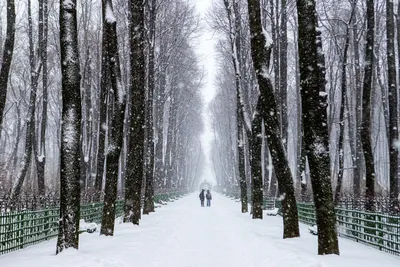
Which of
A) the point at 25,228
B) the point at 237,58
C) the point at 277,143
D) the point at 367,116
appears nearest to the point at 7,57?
the point at 25,228

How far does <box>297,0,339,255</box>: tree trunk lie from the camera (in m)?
8.98

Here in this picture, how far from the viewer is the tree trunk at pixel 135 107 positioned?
15617 mm

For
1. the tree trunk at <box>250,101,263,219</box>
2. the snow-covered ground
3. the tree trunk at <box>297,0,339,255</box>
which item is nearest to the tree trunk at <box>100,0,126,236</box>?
the snow-covered ground

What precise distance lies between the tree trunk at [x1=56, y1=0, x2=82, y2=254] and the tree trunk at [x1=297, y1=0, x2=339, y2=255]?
492 cm

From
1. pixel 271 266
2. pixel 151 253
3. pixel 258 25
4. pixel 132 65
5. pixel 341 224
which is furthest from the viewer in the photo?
pixel 132 65

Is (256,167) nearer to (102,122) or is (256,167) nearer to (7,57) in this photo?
(102,122)

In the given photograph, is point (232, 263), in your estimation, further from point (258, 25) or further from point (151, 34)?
point (151, 34)

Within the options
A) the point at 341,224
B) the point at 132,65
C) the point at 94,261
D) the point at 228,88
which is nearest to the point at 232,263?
the point at 94,261

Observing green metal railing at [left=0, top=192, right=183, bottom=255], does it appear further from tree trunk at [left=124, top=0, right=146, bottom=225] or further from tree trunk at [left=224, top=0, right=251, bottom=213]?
tree trunk at [left=224, top=0, right=251, bottom=213]

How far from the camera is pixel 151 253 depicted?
9969 mm

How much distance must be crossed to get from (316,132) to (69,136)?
5.22 metres

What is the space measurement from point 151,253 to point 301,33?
20.1ft

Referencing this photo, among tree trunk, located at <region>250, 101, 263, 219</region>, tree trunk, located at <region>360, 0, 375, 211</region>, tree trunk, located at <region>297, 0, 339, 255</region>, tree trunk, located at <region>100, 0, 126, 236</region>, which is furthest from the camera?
tree trunk, located at <region>250, 101, 263, 219</region>

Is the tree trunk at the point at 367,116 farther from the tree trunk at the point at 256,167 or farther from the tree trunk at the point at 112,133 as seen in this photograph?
the tree trunk at the point at 112,133
